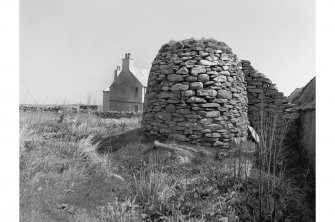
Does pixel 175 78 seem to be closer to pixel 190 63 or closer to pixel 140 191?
pixel 190 63

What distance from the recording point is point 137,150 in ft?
19.9

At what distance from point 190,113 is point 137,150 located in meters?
1.55

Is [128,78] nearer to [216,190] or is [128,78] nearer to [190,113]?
[190,113]

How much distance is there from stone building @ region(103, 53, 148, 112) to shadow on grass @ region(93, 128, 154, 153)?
16562 mm

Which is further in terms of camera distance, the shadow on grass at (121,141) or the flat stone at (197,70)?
the shadow on grass at (121,141)

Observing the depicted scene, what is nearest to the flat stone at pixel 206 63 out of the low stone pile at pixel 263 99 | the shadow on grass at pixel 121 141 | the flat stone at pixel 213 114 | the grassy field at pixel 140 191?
the flat stone at pixel 213 114

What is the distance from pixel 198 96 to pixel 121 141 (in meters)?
2.38

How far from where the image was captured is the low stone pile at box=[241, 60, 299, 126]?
778 centimetres

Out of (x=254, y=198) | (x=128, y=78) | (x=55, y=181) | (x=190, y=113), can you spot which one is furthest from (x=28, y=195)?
(x=128, y=78)

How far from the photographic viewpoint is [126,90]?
24.6 meters

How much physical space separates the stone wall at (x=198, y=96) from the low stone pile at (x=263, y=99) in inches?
45.2

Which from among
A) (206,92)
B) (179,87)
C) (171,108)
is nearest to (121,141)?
(171,108)

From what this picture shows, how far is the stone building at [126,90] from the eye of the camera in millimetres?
24109

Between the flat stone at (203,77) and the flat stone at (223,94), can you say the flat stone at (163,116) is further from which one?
the flat stone at (223,94)
